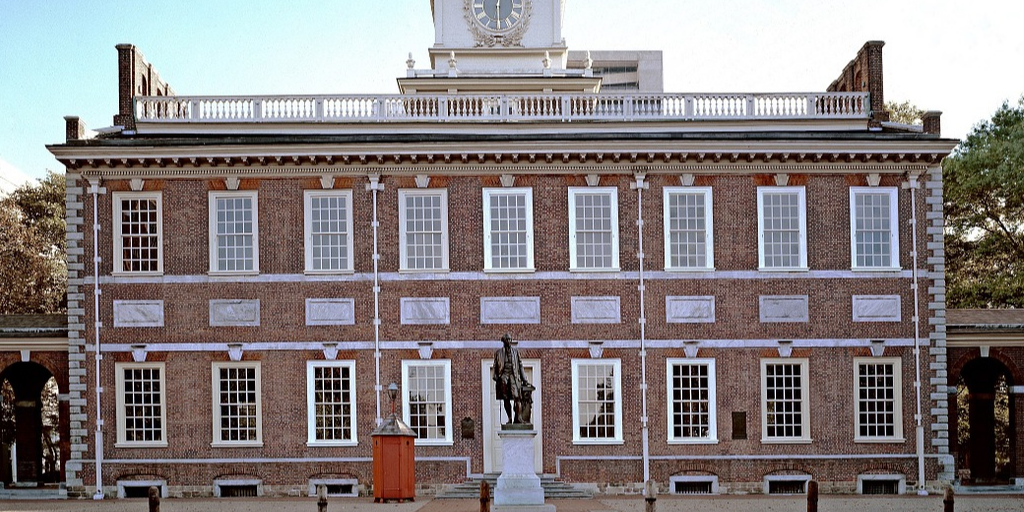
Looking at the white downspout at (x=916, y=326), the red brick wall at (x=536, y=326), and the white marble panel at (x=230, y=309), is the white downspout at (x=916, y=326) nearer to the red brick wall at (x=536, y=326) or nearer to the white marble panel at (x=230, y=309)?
the red brick wall at (x=536, y=326)

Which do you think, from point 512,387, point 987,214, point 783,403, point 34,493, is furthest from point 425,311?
point 987,214

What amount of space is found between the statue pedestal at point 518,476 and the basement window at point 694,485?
635cm

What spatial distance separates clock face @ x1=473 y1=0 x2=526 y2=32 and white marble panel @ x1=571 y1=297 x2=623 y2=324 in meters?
15.0

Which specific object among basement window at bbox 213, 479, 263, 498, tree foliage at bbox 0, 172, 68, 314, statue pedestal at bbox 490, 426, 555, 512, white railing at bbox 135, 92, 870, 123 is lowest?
basement window at bbox 213, 479, 263, 498

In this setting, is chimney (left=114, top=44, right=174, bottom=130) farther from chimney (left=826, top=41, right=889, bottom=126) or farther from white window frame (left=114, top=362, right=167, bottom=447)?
chimney (left=826, top=41, right=889, bottom=126)

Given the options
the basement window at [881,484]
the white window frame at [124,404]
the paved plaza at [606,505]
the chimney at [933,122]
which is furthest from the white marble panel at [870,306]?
the white window frame at [124,404]

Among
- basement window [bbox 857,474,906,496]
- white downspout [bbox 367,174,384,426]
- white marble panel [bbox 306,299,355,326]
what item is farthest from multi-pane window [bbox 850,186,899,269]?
white marble panel [bbox 306,299,355,326]

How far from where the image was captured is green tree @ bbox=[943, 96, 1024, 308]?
153 ft

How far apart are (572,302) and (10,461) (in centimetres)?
2516

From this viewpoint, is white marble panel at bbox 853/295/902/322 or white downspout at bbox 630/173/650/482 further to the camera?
white marble panel at bbox 853/295/902/322

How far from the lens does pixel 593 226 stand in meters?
35.9

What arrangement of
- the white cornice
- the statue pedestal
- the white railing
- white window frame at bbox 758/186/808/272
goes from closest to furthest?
the statue pedestal, the white cornice, white window frame at bbox 758/186/808/272, the white railing

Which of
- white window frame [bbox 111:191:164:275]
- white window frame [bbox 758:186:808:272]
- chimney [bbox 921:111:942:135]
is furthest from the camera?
chimney [bbox 921:111:942:135]

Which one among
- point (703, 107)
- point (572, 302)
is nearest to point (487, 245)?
point (572, 302)
